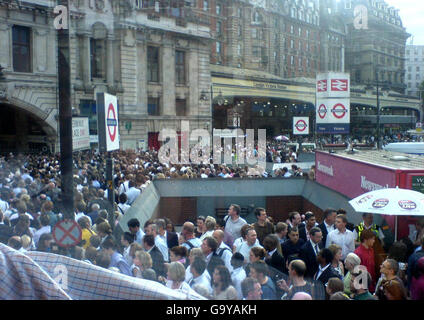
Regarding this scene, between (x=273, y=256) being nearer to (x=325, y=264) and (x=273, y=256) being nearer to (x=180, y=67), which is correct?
(x=325, y=264)

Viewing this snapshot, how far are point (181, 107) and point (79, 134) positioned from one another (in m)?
32.8

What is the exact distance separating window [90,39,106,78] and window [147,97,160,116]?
15.2 ft

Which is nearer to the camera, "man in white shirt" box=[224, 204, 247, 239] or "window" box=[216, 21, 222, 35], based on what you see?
"man in white shirt" box=[224, 204, 247, 239]

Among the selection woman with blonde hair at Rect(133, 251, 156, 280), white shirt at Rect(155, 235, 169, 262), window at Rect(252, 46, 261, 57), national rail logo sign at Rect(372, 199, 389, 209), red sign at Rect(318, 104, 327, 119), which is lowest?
white shirt at Rect(155, 235, 169, 262)

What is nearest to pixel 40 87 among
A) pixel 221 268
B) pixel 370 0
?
pixel 370 0

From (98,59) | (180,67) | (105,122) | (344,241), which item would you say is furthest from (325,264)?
(180,67)

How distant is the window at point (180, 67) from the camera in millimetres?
38406

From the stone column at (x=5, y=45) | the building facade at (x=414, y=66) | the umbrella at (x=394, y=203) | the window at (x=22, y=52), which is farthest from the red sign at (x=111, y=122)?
the building facade at (x=414, y=66)

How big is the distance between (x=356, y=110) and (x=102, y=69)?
22.7 meters

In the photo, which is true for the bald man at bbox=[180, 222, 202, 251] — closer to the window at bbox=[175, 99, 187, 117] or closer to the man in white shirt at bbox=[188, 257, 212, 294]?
the man in white shirt at bbox=[188, 257, 212, 294]

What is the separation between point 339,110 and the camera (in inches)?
722

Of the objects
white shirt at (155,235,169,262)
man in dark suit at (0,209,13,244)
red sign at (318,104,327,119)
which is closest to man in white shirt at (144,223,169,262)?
white shirt at (155,235,169,262)

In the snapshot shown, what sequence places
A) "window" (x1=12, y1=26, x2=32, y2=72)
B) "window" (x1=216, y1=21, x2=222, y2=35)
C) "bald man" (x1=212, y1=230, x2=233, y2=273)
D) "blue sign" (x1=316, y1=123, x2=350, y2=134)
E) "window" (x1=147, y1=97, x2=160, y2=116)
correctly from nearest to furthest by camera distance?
"bald man" (x1=212, y1=230, x2=233, y2=273), "blue sign" (x1=316, y1=123, x2=350, y2=134), "window" (x1=12, y1=26, x2=32, y2=72), "window" (x1=147, y1=97, x2=160, y2=116), "window" (x1=216, y1=21, x2=222, y2=35)

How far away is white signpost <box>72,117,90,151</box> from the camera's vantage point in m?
6.12
